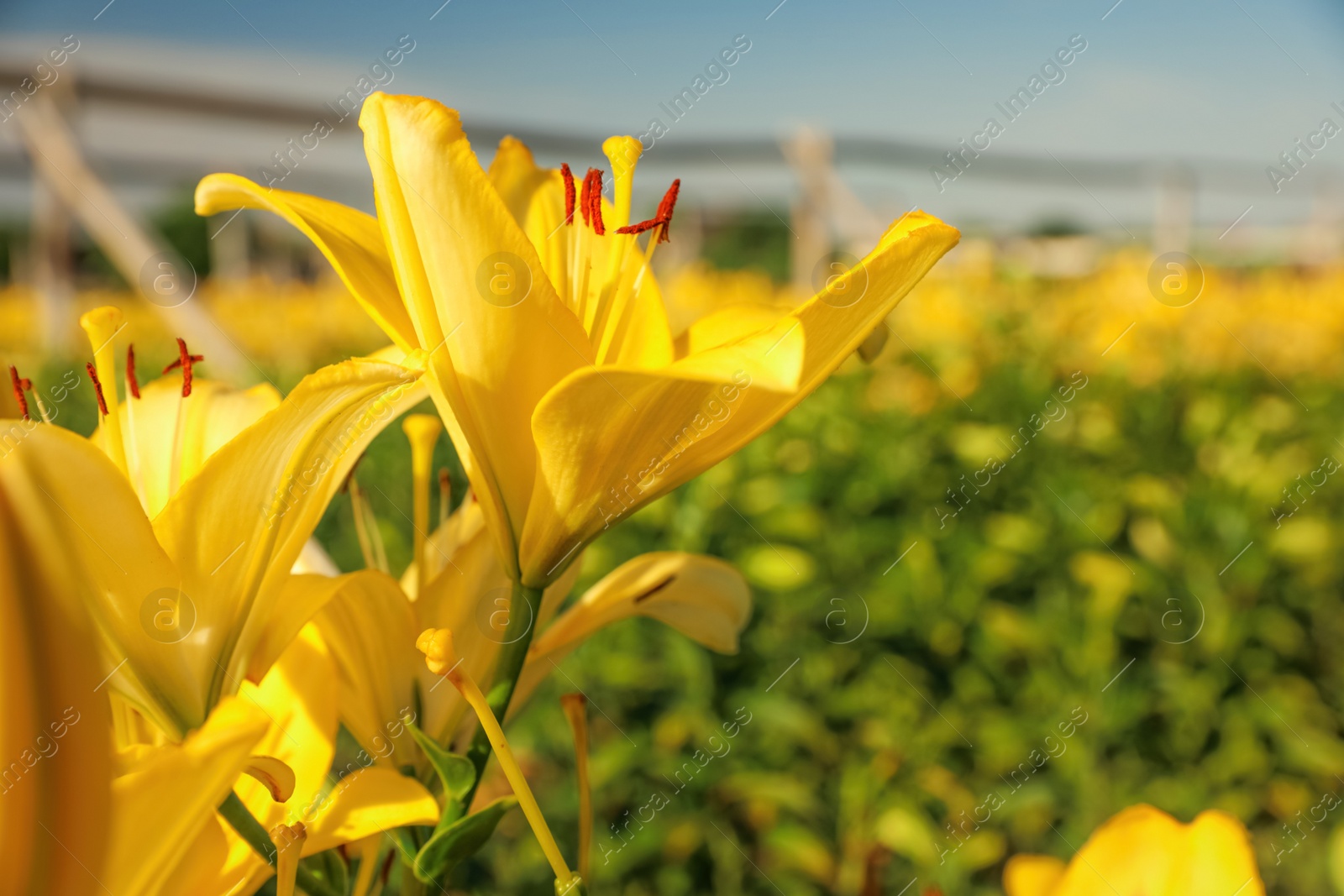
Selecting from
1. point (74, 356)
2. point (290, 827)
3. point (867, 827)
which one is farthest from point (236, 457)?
point (74, 356)

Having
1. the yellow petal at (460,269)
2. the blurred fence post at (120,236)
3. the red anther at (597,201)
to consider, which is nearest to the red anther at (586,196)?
the red anther at (597,201)

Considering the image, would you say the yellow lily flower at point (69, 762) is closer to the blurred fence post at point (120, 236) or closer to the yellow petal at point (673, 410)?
the yellow petal at point (673, 410)

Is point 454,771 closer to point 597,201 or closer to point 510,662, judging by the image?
point 510,662

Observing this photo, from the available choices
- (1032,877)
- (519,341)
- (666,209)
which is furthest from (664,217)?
(1032,877)

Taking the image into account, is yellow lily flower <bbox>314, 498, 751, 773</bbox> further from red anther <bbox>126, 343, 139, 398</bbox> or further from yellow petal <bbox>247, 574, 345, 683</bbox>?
red anther <bbox>126, 343, 139, 398</bbox>

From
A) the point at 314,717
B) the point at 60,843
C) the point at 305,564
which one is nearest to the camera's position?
the point at 60,843

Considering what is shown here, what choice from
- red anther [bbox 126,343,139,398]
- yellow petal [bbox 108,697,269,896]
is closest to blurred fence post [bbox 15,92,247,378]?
red anther [bbox 126,343,139,398]

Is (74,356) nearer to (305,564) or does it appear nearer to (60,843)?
(305,564)
